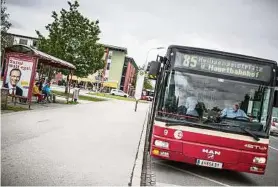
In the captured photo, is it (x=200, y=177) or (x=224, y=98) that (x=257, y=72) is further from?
(x=200, y=177)

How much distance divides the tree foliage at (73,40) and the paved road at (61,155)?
24.0 meters

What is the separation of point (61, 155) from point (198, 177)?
10.6ft

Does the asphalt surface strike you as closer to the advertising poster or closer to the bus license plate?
the bus license plate

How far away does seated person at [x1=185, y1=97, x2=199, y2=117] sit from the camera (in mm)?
8305

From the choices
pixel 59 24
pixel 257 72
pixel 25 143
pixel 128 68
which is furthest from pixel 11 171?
pixel 128 68

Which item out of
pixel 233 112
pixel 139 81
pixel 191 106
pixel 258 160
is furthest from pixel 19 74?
pixel 258 160

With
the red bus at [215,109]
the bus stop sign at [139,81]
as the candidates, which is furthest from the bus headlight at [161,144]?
the bus stop sign at [139,81]

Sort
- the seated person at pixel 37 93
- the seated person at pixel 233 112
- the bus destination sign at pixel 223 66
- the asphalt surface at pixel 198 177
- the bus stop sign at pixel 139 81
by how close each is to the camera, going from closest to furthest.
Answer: the asphalt surface at pixel 198 177 < the seated person at pixel 233 112 < the bus destination sign at pixel 223 66 < the seated person at pixel 37 93 < the bus stop sign at pixel 139 81

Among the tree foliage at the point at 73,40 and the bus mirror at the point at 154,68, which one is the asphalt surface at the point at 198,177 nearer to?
the bus mirror at the point at 154,68

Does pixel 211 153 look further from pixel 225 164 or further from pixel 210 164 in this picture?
pixel 225 164

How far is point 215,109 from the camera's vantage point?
8289mm

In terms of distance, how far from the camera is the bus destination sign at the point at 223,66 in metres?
8.38

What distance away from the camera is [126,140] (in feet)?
41.0

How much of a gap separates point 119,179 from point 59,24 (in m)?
33.2
